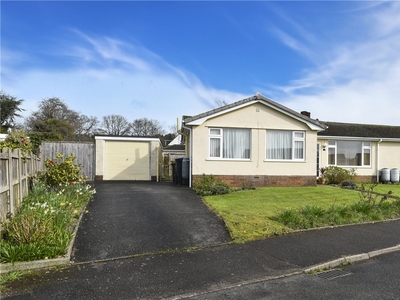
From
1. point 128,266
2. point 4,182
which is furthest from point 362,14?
point 4,182

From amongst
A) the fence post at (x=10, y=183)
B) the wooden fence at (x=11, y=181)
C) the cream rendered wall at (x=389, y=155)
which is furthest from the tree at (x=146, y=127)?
the fence post at (x=10, y=183)

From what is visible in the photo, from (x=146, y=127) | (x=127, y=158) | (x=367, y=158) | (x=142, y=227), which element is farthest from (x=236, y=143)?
(x=146, y=127)

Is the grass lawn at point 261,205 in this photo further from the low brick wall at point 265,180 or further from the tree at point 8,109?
the tree at point 8,109

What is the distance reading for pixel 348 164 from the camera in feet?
63.3

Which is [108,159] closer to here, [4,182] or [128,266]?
[4,182]

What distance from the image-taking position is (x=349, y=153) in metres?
19.4

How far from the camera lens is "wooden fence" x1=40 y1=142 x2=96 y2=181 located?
666 inches

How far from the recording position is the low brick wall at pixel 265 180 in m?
14.5

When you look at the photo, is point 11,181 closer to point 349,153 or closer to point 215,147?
point 215,147

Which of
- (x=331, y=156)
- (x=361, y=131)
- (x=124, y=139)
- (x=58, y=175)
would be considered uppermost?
(x=361, y=131)

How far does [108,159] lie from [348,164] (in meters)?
15.0

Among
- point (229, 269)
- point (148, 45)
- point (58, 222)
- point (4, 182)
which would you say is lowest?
point (229, 269)

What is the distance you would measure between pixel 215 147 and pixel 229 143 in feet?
2.39

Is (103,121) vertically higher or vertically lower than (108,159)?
higher
